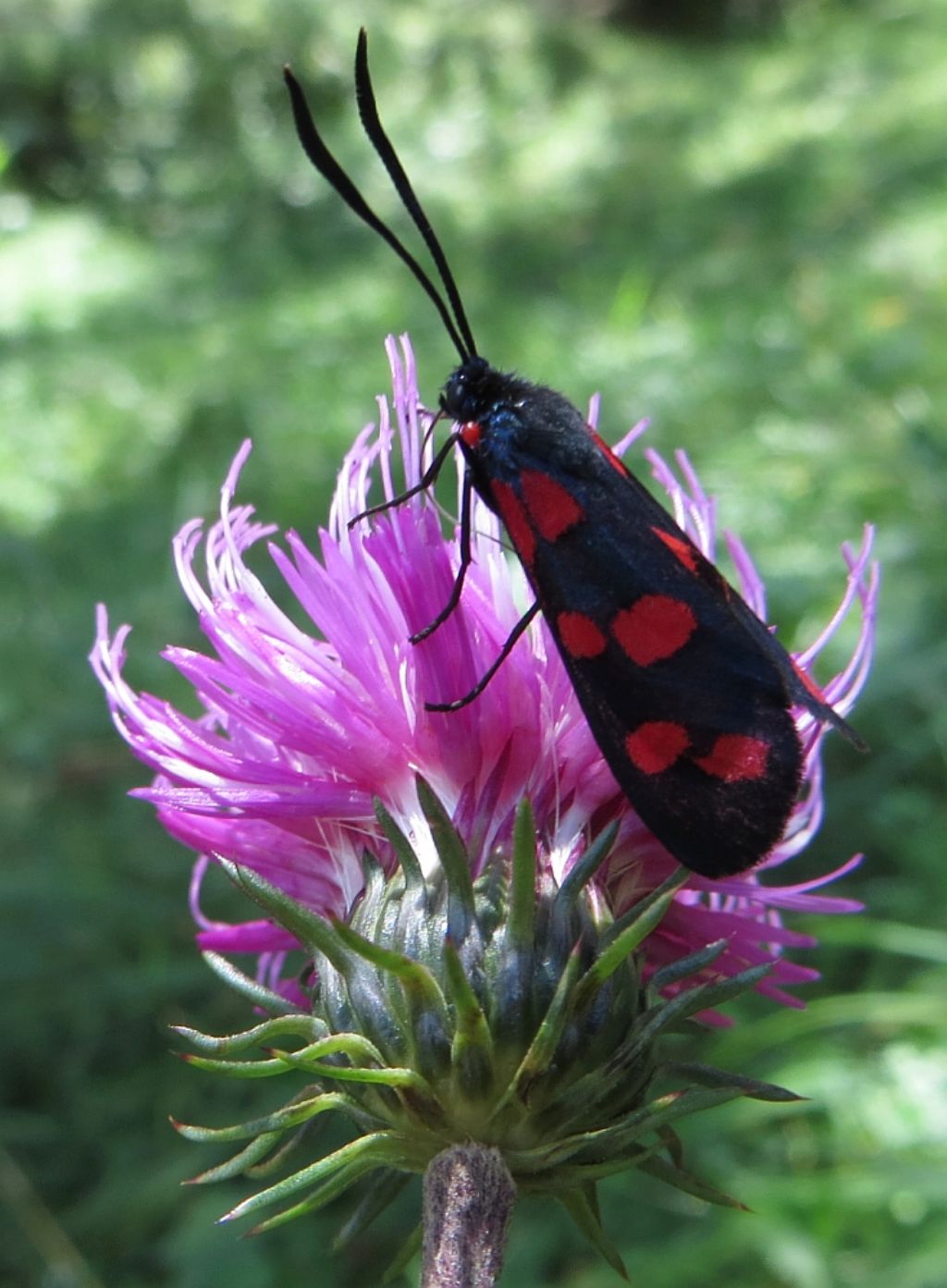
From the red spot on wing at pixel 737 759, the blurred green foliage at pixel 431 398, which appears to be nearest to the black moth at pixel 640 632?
the red spot on wing at pixel 737 759

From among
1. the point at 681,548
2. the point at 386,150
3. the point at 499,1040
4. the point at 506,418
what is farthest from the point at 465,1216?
the point at 386,150

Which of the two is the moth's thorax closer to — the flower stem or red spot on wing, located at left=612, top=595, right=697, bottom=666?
red spot on wing, located at left=612, top=595, right=697, bottom=666

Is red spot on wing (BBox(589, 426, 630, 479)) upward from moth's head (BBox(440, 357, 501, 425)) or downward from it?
downward

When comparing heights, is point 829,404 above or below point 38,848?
above

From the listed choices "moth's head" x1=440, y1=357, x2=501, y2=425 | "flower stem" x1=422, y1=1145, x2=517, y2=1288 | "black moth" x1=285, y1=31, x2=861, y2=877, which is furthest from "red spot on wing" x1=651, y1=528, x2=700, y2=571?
"flower stem" x1=422, y1=1145, x2=517, y2=1288

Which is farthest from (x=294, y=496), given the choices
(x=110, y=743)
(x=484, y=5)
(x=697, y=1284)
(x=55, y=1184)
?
(x=484, y=5)

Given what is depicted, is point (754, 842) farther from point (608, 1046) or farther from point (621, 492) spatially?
point (621, 492)

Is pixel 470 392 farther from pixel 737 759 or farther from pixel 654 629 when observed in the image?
pixel 737 759
